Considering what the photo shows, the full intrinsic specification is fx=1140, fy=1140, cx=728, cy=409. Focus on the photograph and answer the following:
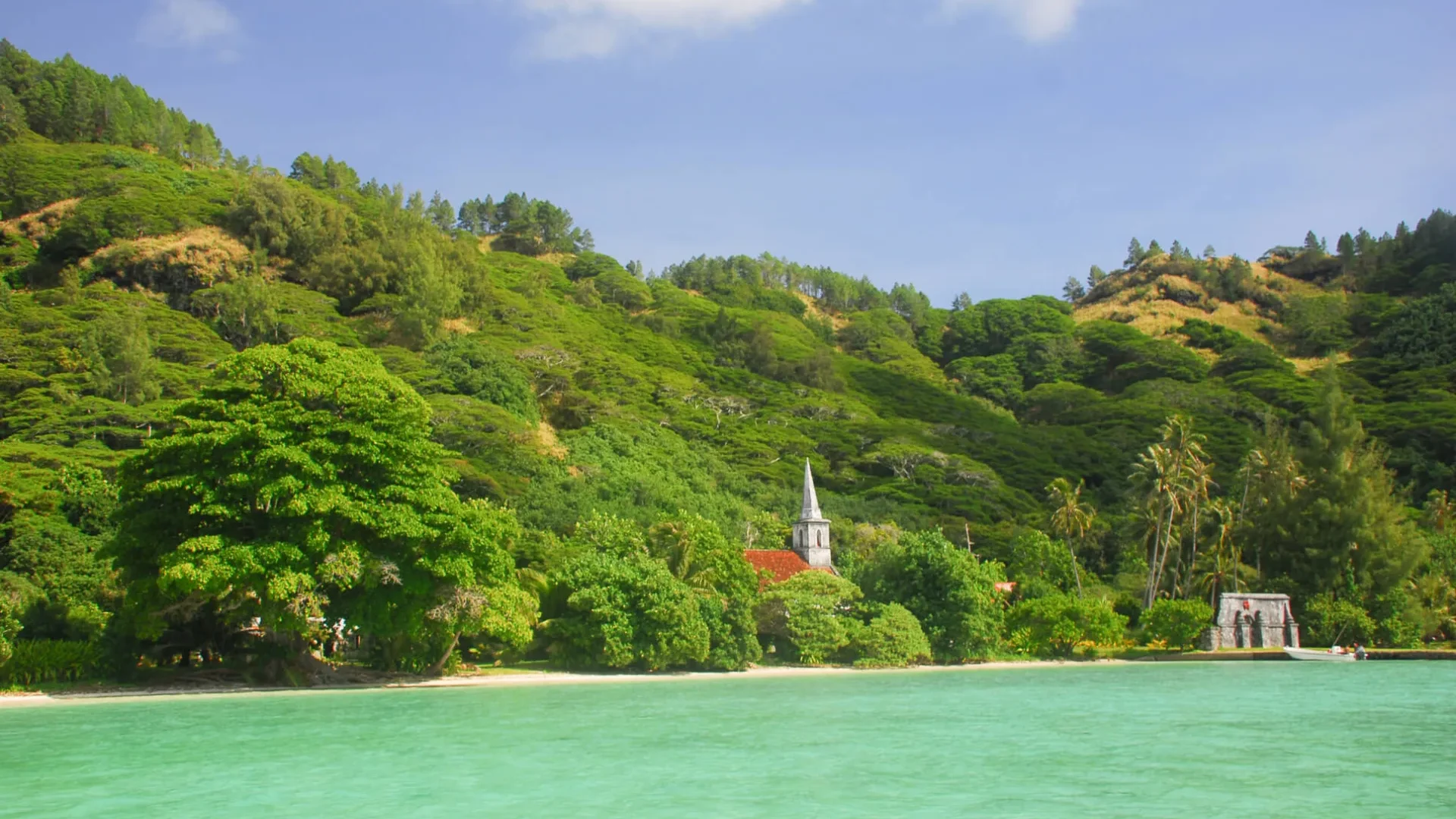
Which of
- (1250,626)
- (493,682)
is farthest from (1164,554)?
(493,682)

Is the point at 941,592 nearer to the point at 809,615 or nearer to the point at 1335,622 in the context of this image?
the point at 809,615

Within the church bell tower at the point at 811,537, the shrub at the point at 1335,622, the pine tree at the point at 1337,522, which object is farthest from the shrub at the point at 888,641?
the pine tree at the point at 1337,522

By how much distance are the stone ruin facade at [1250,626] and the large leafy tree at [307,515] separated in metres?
29.6

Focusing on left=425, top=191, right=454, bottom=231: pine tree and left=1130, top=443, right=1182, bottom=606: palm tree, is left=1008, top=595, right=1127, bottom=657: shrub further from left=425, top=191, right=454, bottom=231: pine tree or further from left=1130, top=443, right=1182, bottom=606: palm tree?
left=425, top=191, right=454, bottom=231: pine tree

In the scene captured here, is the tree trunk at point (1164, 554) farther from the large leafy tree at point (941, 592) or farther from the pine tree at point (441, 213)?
the pine tree at point (441, 213)

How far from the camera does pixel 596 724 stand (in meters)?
22.6

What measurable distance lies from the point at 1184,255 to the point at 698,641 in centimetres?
14942

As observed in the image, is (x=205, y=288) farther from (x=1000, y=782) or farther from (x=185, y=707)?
(x=1000, y=782)

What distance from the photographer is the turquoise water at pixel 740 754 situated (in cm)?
1430

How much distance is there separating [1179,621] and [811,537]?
16.5 meters

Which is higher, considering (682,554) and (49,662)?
(682,554)

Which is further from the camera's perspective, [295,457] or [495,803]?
[295,457]

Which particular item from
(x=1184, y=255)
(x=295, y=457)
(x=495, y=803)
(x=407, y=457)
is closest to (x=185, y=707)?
(x=295, y=457)

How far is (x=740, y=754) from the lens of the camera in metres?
18.5
